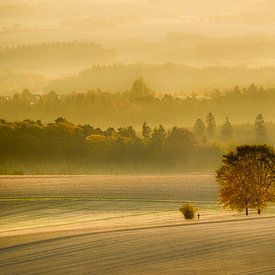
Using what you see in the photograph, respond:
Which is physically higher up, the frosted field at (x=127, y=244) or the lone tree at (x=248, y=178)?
the lone tree at (x=248, y=178)

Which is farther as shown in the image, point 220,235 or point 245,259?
point 220,235

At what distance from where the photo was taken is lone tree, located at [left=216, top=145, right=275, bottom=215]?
236 feet

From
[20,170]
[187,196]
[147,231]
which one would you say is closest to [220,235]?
[147,231]

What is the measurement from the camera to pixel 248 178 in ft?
238

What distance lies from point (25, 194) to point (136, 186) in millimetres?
27677

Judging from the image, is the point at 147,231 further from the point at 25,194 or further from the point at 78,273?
the point at 25,194

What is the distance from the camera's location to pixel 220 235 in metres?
46.7

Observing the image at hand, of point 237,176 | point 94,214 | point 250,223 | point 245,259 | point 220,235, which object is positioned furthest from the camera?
point 94,214

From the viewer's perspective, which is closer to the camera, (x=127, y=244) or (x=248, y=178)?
(x=127, y=244)

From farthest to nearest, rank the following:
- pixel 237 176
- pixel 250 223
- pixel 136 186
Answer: pixel 136 186
pixel 237 176
pixel 250 223

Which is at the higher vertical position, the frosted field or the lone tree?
the lone tree

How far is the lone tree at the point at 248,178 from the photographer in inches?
2835

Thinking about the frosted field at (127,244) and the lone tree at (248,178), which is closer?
the frosted field at (127,244)

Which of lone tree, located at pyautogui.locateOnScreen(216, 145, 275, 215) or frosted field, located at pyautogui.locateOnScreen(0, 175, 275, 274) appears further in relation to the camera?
lone tree, located at pyautogui.locateOnScreen(216, 145, 275, 215)
